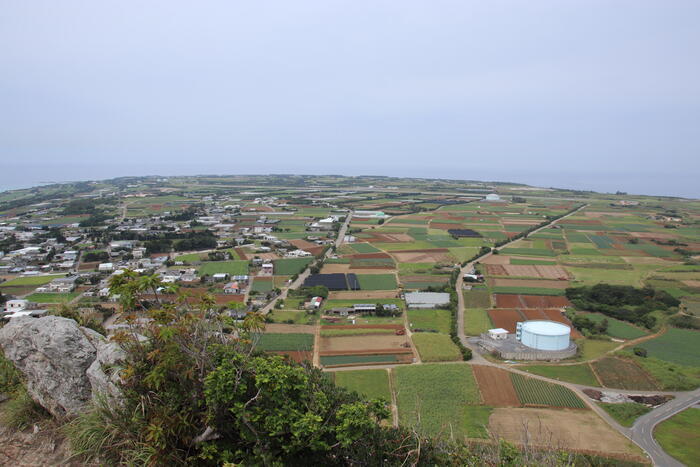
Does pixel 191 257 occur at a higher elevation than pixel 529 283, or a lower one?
higher

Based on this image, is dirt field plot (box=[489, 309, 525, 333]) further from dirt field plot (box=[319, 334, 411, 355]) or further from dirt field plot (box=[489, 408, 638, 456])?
dirt field plot (box=[489, 408, 638, 456])

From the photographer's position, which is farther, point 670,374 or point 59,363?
point 670,374

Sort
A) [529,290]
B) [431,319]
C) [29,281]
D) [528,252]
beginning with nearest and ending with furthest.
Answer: [431,319] < [529,290] < [29,281] < [528,252]

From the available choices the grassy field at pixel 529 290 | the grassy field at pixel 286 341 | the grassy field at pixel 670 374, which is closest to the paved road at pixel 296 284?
the grassy field at pixel 286 341

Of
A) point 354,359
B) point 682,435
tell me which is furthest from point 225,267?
point 682,435

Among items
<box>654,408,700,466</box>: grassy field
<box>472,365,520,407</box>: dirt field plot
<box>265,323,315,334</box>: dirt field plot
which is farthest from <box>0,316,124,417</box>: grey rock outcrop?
<box>654,408,700,466</box>: grassy field

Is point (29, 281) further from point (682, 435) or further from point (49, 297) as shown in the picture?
point (682, 435)

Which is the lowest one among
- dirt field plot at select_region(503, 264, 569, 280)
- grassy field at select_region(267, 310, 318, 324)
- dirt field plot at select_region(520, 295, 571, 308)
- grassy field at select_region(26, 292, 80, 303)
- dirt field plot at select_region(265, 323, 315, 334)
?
dirt field plot at select_region(265, 323, 315, 334)
